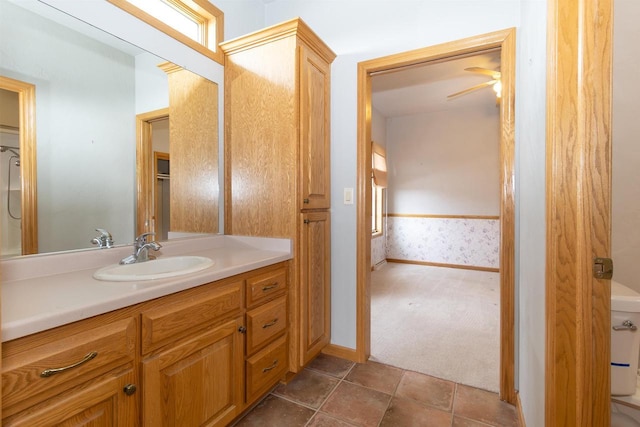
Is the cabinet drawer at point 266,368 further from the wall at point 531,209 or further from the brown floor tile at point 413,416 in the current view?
the wall at point 531,209

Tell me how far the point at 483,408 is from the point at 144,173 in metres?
2.27

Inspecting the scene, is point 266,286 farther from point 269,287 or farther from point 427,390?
point 427,390

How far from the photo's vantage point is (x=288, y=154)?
1754 millimetres

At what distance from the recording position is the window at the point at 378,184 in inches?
189

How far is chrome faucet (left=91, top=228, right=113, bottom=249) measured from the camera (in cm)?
137

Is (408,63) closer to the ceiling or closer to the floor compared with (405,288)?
closer to the ceiling

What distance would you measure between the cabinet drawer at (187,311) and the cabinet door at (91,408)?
0.41 ft

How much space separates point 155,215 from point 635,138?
263 cm

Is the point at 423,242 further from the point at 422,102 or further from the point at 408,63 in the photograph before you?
the point at 408,63

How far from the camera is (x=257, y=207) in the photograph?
188 centimetres

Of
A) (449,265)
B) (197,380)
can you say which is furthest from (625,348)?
(449,265)

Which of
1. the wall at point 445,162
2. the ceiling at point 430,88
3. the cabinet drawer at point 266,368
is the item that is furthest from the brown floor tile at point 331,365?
the wall at point 445,162

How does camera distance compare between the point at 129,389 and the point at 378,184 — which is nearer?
the point at 129,389

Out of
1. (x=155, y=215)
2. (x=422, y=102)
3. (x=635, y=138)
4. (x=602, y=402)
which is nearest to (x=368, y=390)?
(x=602, y=402)
